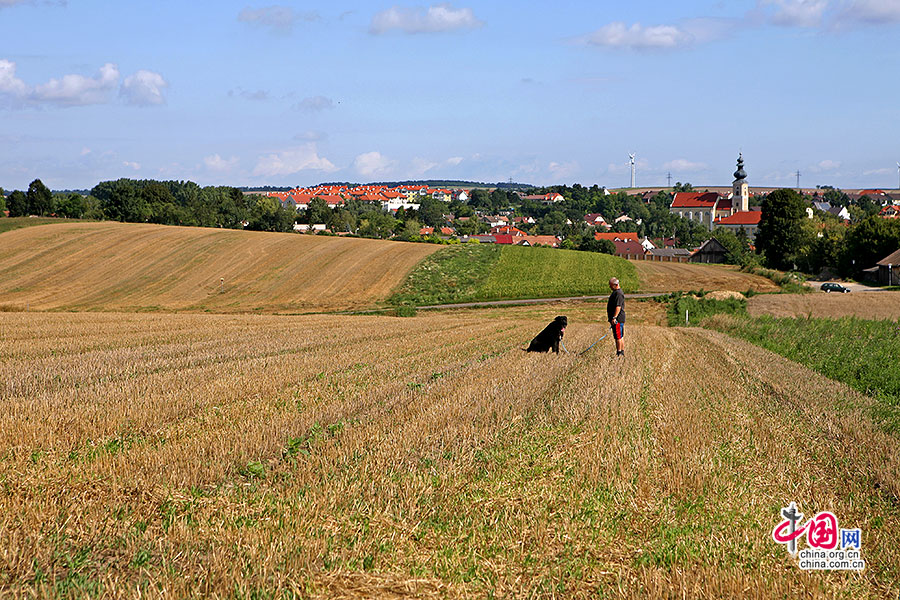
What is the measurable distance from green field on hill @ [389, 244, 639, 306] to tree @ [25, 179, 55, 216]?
91183 mm

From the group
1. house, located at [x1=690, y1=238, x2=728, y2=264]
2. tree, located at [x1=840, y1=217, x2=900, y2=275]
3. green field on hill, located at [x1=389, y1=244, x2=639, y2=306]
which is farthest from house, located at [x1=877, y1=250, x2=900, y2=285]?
house, located at [x1=690, y1=238, x2=728, y2=264]

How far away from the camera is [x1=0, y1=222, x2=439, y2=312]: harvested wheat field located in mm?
55047

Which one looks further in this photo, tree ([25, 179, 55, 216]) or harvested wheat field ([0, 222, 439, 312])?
tree ([25, 179, 55, 216])

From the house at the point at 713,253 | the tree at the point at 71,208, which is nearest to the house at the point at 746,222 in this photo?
the house at the point at 713,253

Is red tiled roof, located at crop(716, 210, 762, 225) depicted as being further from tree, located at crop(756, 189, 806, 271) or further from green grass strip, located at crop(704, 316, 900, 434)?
green grass strip, located at crop(704, 316, 900, 434)

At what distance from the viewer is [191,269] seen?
217 feet

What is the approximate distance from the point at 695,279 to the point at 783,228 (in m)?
43.8

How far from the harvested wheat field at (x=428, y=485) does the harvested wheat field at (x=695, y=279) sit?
53.6 m

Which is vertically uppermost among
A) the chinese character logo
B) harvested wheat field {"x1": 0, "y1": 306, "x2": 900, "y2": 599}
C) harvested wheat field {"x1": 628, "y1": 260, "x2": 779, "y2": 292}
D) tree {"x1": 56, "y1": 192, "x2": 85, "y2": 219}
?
tree {"x1": 56, "y1": 192, "x2": 85, "y2": 219}

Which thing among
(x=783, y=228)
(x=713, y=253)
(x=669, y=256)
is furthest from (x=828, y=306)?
(x=669, y=256)

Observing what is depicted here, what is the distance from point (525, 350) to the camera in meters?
18.9

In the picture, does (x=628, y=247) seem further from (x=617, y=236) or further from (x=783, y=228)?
(x=783, y=228)

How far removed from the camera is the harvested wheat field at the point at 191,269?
181 ft

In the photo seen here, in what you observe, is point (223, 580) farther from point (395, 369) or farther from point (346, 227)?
point (346, 227)
